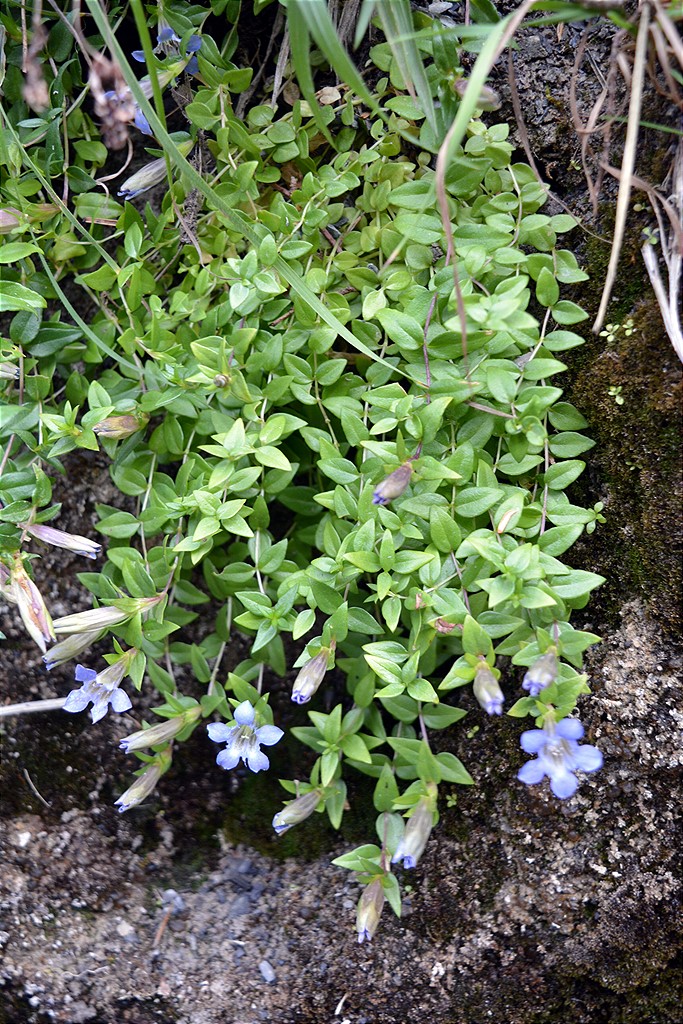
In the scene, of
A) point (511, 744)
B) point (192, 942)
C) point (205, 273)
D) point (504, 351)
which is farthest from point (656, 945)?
point (205, 273)

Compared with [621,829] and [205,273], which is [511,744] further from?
[205,273]

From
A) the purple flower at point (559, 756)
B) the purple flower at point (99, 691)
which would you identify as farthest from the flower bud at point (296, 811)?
the purple flower at point (559, 756)

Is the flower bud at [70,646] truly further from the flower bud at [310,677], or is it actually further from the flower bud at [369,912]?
the flower bud at [369,912]

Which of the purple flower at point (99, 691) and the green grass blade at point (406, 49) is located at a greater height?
the green grass blade at point (406, 49)

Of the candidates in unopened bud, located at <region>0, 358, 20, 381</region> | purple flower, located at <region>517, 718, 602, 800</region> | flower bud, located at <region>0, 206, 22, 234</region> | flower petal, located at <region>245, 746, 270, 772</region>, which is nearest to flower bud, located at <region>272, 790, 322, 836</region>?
flower petal, located at <region>245, 746, 270, 772</region>

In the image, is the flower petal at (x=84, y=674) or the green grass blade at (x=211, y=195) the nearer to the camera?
the green grass blade at (x=211, y=195)

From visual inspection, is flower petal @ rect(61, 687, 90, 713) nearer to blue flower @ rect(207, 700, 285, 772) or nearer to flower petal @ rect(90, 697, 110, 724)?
flower petal @ rect(90, 697, 110, 724)
